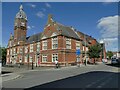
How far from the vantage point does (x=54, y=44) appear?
1727 inches

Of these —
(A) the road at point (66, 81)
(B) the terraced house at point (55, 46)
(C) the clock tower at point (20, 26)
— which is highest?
Result: (C) the clock tower at point (20, 26)

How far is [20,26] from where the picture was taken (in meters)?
63.4

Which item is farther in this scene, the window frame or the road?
the window frame

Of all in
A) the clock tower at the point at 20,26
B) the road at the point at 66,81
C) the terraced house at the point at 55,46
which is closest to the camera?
the road at the point at 66,81

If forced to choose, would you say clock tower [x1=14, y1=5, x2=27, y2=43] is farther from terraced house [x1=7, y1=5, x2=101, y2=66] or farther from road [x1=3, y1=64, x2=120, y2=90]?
road [x1=3, y1=64, x2=120, y2=90]

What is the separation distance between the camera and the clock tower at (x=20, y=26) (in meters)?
63.5

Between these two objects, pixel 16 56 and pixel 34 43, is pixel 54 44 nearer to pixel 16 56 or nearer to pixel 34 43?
pixel 34 43

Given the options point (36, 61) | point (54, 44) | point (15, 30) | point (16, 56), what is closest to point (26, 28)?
point (15, 30)

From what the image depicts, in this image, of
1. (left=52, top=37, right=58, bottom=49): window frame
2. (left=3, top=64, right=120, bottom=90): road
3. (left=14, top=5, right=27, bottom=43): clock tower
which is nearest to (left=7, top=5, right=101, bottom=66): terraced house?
(left=52, top=37, right=58, bottom=49): window frame

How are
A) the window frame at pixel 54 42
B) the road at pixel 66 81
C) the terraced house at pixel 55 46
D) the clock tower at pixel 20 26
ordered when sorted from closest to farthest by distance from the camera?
the road at pixel 66 81 → the terraced house at pixel 55 46 → the window frame at pixel 54 42 → the clock tower at pixel 20 26

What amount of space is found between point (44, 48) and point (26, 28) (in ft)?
73.6

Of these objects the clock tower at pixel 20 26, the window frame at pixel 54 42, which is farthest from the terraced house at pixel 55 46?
the clock tower at pixel 20 26

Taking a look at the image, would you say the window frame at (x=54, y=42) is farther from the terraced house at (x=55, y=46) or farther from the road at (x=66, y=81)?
the road at (x=66, y=81)

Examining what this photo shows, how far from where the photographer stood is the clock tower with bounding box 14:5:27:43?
63469 millimetres
